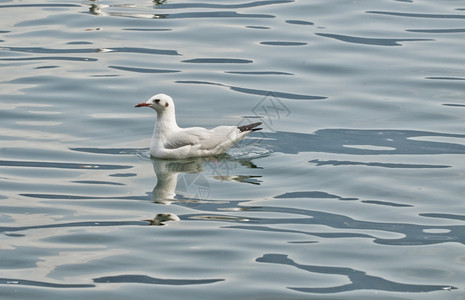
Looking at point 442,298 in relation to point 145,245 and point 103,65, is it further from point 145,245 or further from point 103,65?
point 103,65

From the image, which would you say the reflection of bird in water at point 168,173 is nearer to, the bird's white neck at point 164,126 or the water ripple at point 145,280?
the bird's white neck at point 164,126

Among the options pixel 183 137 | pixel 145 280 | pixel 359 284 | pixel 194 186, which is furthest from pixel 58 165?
pixel 359 284

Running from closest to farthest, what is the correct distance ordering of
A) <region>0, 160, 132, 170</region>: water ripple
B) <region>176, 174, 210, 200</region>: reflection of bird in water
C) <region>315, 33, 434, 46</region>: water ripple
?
<region>176, 174, 210, 200</region>: reflection of bird in water < <region>0, 160, 132, 170</region>: water ripple < <region>315, 33, 434, 46</region>: water ripple

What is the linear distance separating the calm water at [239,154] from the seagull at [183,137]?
21cm

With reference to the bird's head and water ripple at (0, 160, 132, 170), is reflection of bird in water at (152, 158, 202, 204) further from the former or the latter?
the bird's head

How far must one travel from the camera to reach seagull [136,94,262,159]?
16438 mm

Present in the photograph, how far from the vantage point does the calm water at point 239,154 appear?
12.2m

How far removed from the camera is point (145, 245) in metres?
12.9

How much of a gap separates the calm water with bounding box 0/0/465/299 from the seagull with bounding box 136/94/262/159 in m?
0.21

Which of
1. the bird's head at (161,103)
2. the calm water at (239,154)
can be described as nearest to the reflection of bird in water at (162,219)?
the calm water at (239,154)

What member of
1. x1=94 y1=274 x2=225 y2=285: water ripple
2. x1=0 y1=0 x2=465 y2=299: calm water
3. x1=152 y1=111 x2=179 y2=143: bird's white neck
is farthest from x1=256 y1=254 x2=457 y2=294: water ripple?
x1=152 y1=111 x2=179 y2=143: bird's white neck

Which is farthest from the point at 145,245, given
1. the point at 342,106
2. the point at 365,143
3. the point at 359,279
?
the point at 342,106

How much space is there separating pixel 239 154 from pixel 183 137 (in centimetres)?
91

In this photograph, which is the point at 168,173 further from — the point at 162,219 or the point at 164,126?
the point at 162,219
